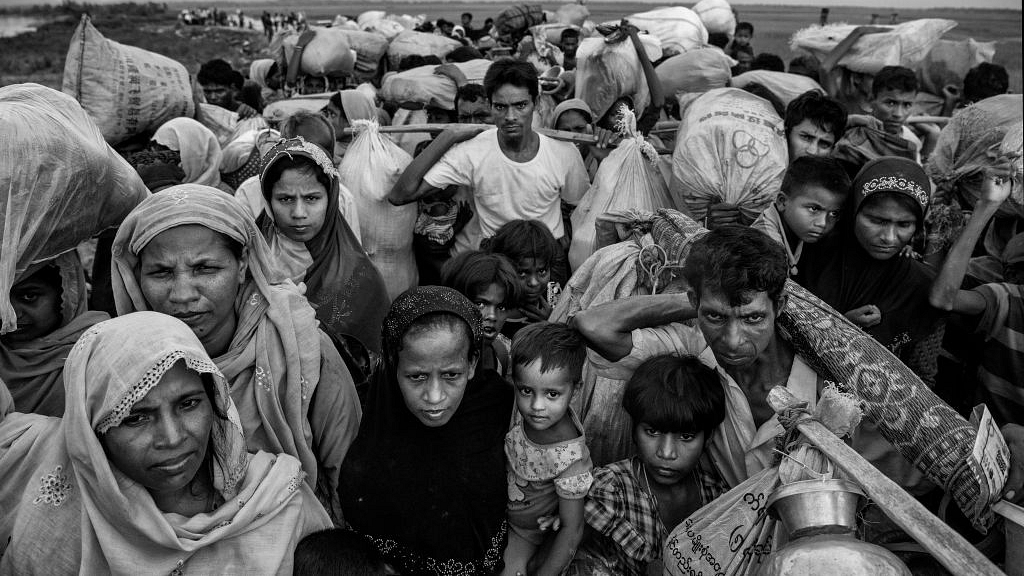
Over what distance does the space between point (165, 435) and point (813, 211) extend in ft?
8.23

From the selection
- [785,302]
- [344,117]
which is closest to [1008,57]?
[344,117]

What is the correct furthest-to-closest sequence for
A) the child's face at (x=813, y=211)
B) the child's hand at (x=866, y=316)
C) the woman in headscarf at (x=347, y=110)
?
the woman in headscarf at (x=347, y=110)
the child's face at (x=813, y=211)
the child's hand at (x=866, y=316)

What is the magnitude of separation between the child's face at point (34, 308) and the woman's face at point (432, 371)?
130 cm

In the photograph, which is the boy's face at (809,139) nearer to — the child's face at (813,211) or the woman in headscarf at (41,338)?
the child's face at (813,211)

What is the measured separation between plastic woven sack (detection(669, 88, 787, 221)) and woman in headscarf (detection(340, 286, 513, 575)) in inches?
71.0

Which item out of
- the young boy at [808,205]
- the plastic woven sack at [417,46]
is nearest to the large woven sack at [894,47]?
the young boy at [808,205]

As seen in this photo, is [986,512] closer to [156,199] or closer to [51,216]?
[156,199]

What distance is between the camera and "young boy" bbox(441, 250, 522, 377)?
10.4 feet

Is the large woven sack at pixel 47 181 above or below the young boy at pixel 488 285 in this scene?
above

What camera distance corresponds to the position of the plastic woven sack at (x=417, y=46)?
11.0 m

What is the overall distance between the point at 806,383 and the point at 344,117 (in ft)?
15.3

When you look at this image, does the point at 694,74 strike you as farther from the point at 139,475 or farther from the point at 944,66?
the point at 139,475

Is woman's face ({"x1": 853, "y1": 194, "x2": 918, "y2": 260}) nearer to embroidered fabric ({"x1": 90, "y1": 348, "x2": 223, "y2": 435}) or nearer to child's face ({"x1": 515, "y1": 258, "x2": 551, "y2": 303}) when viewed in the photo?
child's face ({"x1": 515, "y1": 258, "x2": 551, "y2": 303})

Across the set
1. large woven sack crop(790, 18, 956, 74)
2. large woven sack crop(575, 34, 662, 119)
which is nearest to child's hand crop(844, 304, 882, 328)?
large woven sack crop(575, 34, 662, 119)
